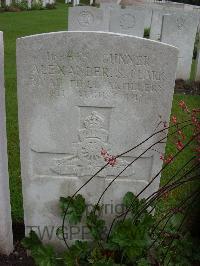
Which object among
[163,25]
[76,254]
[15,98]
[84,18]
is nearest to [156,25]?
[163,25]

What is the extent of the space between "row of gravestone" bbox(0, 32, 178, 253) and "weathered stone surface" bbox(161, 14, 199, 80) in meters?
6.09

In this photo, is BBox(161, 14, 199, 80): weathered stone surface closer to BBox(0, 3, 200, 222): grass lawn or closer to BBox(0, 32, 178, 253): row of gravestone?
BBox(0, 3, 200, 222): grass lawn

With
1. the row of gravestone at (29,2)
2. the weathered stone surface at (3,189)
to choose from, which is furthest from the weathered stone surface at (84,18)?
the row of gravestone at (29,2)

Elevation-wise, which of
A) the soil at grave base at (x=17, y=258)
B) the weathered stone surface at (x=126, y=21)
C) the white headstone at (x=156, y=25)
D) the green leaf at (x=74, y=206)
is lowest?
the soil at grave base at (x=17, y=258)

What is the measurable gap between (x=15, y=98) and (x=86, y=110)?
13.4 feet

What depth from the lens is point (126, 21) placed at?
877cm

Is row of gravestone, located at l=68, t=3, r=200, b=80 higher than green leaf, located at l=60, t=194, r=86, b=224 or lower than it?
higher

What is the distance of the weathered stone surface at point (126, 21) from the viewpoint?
8.73 metres

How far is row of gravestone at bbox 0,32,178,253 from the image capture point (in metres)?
2.39

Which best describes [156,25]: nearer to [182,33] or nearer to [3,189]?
[182,33]

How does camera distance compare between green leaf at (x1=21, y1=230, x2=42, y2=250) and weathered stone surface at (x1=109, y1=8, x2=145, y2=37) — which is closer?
green leaf at (x1=21, y1=230, x2=42, y2=250)

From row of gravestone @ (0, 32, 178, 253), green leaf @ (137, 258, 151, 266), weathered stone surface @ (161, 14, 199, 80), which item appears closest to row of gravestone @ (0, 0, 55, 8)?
weathered stone surface @ (161, 14, 199, 80)

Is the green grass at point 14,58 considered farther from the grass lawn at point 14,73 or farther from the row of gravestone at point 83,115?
the row of gravestone at point 83,115

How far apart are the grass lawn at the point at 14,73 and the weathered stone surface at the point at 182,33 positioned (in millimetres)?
1469
